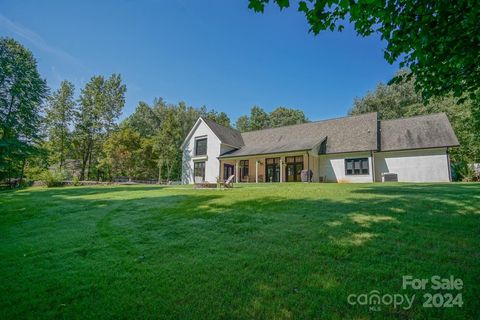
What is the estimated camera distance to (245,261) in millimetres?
3615

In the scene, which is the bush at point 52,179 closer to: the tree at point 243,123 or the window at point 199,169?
the window at point 199,169

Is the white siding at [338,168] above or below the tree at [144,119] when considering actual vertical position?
below

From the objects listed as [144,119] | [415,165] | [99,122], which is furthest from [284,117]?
[99,122]

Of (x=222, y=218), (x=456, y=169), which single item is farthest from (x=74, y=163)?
(x=456, y=169)

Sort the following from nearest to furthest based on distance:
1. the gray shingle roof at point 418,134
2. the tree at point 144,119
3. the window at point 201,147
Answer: the gray shingle roof at point 418,134
the window at point 201,147
the tree at point 144,119

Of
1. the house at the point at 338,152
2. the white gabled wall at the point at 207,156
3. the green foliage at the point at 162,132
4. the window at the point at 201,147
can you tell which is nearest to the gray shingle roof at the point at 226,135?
the house at the point at 338,152

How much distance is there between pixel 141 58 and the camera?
1453 centimetres

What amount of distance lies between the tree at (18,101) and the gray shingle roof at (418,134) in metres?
32.4

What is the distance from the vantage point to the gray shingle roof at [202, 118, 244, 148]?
1034 inches

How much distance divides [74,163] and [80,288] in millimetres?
44911

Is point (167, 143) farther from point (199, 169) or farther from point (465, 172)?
point (465, 172)

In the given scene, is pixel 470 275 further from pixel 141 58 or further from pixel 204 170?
pixel 204 170

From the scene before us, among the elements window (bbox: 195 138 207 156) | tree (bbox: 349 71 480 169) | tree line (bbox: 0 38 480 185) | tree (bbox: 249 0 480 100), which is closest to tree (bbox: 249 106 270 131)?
tree line (bbox: 0 38 480 185)

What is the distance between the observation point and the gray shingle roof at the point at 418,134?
1781cm
